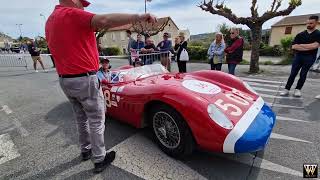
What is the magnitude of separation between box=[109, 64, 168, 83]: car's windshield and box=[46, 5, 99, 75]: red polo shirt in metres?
1.30

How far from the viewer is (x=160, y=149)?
2855 mm

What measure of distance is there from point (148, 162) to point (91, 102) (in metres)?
0.97

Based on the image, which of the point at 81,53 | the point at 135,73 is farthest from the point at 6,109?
the point at 81,53

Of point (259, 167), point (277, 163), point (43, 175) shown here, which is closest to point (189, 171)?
point (259, 167)

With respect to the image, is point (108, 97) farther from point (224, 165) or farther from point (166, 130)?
point (224, 165)

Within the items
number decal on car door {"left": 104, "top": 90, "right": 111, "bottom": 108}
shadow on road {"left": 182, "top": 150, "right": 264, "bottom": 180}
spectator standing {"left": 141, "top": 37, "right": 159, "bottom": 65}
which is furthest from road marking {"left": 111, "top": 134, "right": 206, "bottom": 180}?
spectator standing {"left": 141, "top": 37, "right": 159, "bottom": 65}

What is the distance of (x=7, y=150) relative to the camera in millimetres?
3025

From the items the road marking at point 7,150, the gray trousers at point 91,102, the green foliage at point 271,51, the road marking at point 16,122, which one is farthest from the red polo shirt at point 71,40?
the green foliage at point 271,51

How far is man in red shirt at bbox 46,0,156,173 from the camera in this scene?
6.35 ft

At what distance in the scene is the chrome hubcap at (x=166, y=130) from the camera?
259cm

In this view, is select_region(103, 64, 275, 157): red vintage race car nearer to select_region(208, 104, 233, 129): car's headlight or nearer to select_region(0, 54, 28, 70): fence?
select_region(208, 104, 233, 129): car's headlight

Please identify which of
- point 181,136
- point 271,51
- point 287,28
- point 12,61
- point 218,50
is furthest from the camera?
point 287,28

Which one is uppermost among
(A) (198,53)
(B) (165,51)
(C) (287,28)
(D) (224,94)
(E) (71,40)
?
(C) (287,28)

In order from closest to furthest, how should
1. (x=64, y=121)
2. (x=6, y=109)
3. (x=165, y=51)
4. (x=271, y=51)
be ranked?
(x=64, y=121)
(x=6, y=109)
(x=165, y=51)
(x=271, y=51)
